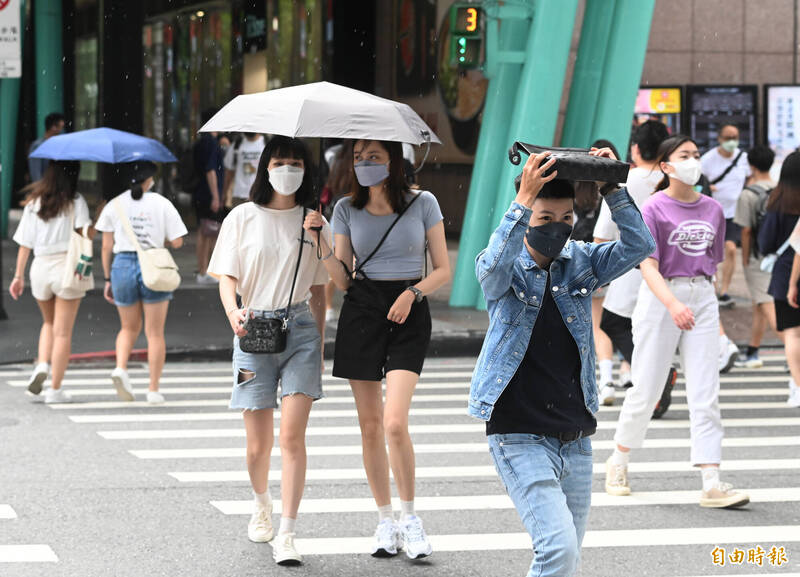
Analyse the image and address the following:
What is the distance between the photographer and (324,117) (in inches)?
246

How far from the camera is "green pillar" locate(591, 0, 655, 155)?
16875 millimetres

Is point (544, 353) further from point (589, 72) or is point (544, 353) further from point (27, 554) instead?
point (589, 72)

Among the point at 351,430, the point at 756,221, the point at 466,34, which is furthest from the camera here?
the point at 466,34

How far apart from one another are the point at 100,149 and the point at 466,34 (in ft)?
21.3

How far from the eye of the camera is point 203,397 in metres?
11.2

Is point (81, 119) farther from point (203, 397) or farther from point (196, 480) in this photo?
point (196, 480)

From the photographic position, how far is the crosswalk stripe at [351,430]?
31.4ft

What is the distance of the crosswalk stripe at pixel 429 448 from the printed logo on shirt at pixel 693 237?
6.79 feet

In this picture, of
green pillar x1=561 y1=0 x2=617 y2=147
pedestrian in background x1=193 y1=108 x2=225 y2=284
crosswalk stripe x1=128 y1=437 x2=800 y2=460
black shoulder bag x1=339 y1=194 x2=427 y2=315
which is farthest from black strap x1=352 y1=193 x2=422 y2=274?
pedestrian in background x1=193 y1=108 x2=225 y2=284

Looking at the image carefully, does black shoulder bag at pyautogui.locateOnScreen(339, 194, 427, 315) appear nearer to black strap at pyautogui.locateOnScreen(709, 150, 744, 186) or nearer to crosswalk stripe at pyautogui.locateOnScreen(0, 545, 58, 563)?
crosswalk stripe at pyautogui.locateOnScreen(0, 545, 58, 563)

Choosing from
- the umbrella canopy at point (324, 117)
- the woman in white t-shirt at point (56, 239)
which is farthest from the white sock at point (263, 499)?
the woman in white t-shirt at point (56, 239)

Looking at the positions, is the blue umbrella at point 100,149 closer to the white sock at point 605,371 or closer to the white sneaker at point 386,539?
the white sock at point 605,371

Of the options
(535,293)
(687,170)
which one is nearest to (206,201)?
(687,170)

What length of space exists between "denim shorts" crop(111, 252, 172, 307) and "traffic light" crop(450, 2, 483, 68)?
246 inches
